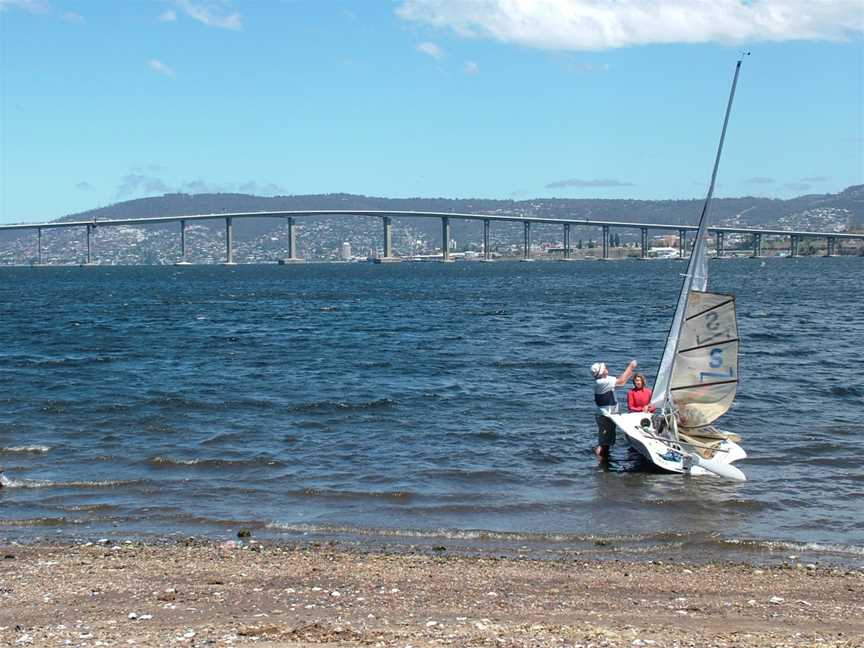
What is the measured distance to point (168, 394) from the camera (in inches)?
922

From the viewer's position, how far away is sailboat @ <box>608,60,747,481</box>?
15672 millimetres

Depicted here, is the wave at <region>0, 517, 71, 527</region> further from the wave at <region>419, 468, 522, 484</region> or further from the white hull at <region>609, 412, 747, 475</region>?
the white hull at <region>609, 412, 747, 475</region>

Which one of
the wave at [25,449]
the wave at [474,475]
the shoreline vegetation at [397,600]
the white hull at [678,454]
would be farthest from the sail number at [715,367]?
the wave at [25,449]

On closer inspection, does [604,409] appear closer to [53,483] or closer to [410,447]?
[410,447]

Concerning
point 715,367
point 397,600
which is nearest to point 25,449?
point 397,600

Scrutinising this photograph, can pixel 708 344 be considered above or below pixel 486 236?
below

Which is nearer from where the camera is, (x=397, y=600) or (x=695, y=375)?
(x=397, y=600)

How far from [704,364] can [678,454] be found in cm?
159

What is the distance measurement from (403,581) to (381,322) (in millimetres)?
37490

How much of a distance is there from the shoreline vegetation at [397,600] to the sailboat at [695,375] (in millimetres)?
4995

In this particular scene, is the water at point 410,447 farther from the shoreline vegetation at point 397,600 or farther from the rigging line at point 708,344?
the rigging line at point 708,344

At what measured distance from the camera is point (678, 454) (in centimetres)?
1531

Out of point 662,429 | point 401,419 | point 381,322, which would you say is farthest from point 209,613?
point 381,322

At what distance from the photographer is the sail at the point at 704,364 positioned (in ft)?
52.0
